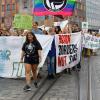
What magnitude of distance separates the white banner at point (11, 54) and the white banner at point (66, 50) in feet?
2.53

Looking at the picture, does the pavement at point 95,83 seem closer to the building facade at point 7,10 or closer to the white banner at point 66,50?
the white banner at point 66,50

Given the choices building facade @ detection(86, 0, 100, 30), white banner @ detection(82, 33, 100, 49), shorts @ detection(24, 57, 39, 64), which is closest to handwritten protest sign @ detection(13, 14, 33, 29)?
shorts @ detection(24, 57, 39, 64)

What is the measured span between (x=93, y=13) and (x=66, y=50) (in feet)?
394

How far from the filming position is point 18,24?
16.1 metres

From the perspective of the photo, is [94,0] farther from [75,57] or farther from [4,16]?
[75,57]

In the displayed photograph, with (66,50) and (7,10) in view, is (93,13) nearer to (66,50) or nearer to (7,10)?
(7,10)

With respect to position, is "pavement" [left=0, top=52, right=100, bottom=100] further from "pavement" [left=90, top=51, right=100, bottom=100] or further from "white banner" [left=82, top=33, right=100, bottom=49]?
"white banner" [left=82, top=33, right=100, bottom=49]

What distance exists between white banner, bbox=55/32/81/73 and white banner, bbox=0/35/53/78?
0.77 m

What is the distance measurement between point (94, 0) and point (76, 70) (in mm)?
119203

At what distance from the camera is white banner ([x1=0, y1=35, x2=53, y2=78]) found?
44.4 ft

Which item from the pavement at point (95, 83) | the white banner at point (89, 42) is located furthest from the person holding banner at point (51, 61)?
the white banner at point (89, 42)

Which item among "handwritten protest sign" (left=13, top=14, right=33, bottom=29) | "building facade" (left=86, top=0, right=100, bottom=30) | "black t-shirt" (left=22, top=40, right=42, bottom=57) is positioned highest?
"handwritten protest sign" (left=13, top=14, right=33, bottom=29)

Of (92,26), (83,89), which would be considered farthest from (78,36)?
(92,26)

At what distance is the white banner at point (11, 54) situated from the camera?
44.4ft
